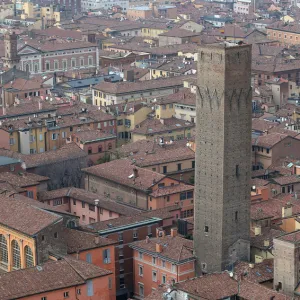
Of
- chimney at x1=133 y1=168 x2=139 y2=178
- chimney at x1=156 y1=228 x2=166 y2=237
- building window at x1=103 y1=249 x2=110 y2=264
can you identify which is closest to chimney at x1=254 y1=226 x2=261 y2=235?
chimney at x1=156 y1=228 x2=166 y2=237

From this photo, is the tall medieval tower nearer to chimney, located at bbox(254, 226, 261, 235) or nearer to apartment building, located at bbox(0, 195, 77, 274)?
apartment building, located at bbox(0, 195, 77, 274)

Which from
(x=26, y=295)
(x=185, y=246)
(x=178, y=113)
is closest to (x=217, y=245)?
(x=185, y=246)

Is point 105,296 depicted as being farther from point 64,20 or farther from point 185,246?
point 64,20

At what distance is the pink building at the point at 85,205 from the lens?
73.5m

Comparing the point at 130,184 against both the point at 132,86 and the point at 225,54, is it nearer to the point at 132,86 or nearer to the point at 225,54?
the point at 225,54

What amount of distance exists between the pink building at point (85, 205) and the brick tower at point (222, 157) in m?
7.72

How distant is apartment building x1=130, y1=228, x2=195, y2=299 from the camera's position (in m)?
65.2

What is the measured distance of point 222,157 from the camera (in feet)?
214

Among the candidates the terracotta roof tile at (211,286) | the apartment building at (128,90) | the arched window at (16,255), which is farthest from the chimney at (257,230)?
the apartment building at (128,90)

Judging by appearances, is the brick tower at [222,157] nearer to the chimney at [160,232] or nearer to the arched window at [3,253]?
the chimney at [160,232]

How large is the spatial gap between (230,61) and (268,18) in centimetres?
11541

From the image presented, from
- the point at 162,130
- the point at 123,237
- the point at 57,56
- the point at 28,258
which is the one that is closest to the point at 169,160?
the point at 162,130

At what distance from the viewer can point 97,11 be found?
193 m

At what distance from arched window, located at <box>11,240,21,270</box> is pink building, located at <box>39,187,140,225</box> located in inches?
345
